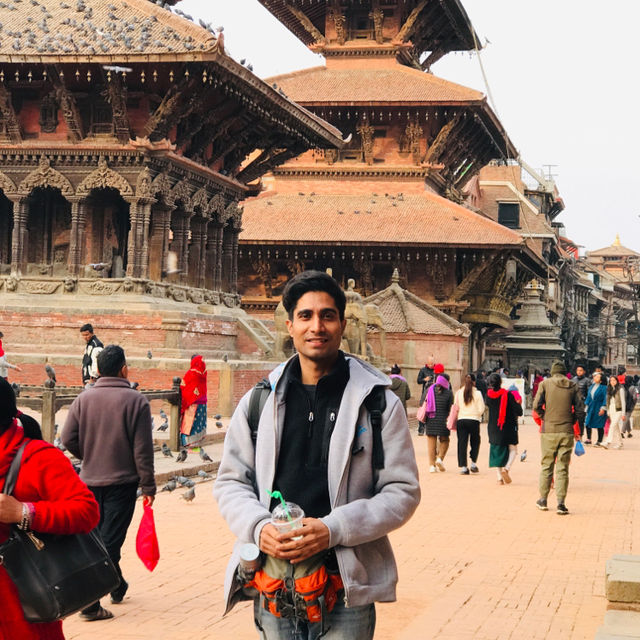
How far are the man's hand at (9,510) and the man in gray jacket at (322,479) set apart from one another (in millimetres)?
734

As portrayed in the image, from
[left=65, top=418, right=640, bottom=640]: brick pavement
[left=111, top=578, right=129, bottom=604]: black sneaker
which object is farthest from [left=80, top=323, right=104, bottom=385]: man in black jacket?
[left=111, top=578, right=129, bottom=604]: black sneaker

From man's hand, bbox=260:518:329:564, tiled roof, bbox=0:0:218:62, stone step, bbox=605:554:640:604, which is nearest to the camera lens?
man's hand, bbox=260:518:329:564

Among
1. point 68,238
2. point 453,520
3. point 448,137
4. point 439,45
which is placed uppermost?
point 439,45

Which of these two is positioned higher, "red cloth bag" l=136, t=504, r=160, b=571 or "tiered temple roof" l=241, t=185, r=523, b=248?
"tiered temple roof" l=241, t=185, r=523, b=248

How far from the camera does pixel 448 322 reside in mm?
36719

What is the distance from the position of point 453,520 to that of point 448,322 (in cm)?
2435

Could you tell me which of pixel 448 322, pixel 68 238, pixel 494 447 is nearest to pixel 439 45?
pixel 448 322

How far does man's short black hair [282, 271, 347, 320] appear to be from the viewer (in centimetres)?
437

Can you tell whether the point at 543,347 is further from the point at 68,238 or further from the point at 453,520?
the point at 453,520

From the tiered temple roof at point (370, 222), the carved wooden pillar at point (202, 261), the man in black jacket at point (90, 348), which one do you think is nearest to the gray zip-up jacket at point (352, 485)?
the man in black jacket at point (90, 348)

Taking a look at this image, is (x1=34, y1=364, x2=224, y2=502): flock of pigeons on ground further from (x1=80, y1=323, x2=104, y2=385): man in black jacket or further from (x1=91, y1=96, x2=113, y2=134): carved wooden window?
(x1=91, y1=96, x2=113, y2=134): carved wooden window

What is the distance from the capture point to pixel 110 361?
8.06 metres

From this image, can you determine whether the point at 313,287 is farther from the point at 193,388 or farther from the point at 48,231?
the point at 48,231

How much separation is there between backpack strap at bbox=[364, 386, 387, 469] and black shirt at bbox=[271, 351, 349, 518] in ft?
0.38
